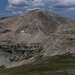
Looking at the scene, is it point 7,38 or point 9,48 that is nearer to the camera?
point 9,48

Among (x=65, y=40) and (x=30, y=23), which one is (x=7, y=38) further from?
(x=65, y=40)

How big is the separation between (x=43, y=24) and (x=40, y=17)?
363 inches

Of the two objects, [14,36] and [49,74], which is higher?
[49,74]

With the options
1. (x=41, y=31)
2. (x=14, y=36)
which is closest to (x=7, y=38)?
(x=14, y=36)

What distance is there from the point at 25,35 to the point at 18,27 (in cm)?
2186

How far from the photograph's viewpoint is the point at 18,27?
191 metres

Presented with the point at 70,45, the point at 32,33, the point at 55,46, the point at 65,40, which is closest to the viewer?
the point at 70,45

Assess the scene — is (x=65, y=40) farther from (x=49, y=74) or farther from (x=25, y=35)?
(x=25, y=35)

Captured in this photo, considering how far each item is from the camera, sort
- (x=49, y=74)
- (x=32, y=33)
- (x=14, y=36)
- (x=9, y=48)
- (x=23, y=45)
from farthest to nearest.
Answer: (x=32, y=33)
(x=14, y=36)
(x=23, y=45)
(x=9, y=48)
(x=49, y=74)

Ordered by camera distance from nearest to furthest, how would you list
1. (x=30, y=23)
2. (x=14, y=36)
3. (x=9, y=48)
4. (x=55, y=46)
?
(x=55, y=46) < (x=9, y=48) < (x=14, y=36) < (x=30, y=23)

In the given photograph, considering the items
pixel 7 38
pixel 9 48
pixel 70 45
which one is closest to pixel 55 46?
pixel 70 45

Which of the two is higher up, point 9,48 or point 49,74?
point 49,74

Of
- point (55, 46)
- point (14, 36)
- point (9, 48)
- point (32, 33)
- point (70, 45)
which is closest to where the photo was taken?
point (70, 45)

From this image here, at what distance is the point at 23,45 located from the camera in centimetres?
12781
